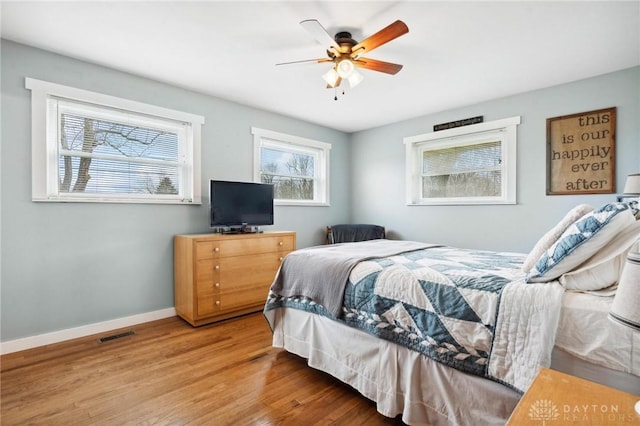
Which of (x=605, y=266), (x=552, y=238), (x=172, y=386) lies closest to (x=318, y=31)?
(x=552, y=238)

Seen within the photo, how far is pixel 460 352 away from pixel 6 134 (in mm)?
3611

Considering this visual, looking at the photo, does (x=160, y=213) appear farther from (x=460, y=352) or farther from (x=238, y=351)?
(x=460, y=352)

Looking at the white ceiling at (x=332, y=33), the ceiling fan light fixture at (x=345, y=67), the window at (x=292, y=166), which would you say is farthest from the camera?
the window at (x=292, y=166)

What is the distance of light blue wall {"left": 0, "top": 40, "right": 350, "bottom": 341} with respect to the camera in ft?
8.12

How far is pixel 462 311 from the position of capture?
1.42m

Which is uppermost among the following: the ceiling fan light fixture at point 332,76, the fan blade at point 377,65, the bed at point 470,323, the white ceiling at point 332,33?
the white ceiling at point 332,33

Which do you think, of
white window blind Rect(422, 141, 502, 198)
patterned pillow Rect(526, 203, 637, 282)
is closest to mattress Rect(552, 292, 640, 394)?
patterned pillow Rect(526, 203, 637, 282)

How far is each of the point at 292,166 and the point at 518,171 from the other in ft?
9.71

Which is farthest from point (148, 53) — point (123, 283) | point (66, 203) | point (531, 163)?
point (531, 163)

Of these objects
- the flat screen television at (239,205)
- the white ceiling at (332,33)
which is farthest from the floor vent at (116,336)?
the white ceiling at (332,33)

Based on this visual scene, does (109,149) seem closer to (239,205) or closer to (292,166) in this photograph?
(239,205)

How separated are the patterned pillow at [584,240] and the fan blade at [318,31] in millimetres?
1787

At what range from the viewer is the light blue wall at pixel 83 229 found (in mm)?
2475

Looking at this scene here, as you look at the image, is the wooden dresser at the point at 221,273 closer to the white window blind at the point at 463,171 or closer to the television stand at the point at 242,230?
the television stand at the point at 242,230
